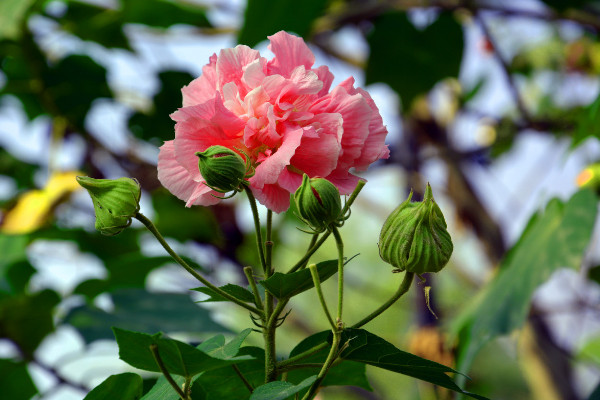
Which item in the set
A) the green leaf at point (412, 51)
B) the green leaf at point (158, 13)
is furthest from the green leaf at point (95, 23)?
the green leaf at point (412, 51)

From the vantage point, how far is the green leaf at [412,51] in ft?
3.40

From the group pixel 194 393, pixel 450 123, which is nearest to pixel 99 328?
pixel 194 393

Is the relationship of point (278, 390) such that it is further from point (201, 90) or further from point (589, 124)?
point (589, 124)

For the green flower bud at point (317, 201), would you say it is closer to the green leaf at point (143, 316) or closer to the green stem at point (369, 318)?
the green stem at point (369, 318)

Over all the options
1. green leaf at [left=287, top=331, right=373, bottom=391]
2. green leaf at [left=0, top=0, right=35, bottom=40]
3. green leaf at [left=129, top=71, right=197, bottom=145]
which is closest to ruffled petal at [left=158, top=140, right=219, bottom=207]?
green leaf at [left=287, top=331, right=373, bottom=391]

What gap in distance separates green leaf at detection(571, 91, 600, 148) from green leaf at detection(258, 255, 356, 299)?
426mm

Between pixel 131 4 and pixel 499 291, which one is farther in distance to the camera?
pixel 131 4

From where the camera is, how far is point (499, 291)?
685mm

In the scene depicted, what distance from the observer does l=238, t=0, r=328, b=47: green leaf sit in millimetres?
810

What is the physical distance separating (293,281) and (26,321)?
55 centimetres

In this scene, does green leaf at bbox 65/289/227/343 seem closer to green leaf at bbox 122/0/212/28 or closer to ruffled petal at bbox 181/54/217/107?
ruffled petal at bbox 181/54/217/107

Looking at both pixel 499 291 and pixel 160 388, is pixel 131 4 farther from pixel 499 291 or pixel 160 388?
pixel 160 388

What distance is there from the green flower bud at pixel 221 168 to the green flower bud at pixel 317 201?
3cm

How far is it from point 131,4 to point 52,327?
525mm
